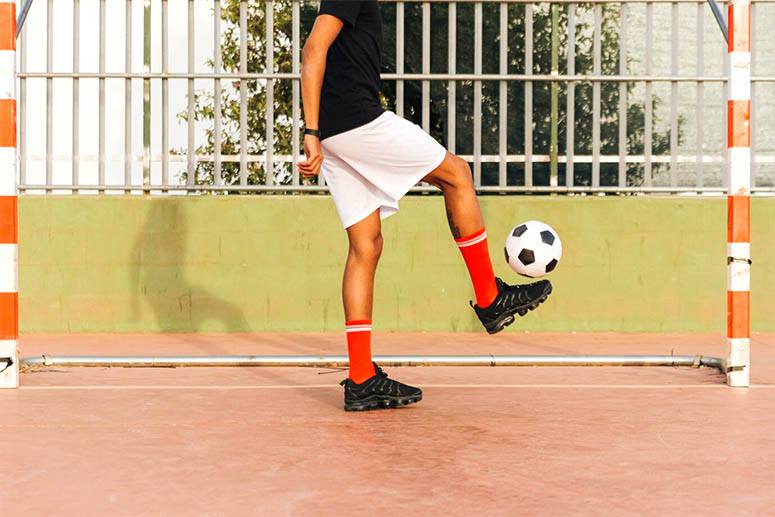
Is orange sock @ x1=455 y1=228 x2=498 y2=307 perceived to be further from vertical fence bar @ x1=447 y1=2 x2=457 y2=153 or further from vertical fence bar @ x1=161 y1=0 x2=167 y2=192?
vertical fence bar @ x1=161 y1=0 x2=167 y2=192

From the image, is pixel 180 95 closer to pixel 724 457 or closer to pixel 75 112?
pixel 75 112

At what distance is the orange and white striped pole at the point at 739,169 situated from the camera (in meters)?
5.17

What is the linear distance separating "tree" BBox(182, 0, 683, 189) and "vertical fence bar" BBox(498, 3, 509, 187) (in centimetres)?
6

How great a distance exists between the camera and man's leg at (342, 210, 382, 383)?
15.2 feet

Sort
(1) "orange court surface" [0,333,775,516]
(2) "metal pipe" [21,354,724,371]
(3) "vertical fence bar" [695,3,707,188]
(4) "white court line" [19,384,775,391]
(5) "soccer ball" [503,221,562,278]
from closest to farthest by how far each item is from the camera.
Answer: (1) "orange court surface" [0,333,775,516]
(5) "soccer ball" [503,221,562,278]
(4) "white court line" [19,384,775,391]
(2) "metal pipe" [21,354,724,371]
(3) "vertical fence bar" [695,3,707,188]

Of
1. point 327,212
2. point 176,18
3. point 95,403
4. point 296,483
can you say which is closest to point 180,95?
point 176,18

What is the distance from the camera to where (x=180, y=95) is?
8.31 meters

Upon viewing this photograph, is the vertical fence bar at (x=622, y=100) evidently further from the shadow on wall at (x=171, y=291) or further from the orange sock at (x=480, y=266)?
the orange sock at (x=480, y=266)

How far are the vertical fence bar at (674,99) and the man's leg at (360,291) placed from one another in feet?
14.0

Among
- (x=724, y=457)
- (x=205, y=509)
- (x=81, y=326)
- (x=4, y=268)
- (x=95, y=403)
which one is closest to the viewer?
(x=205, y=509)

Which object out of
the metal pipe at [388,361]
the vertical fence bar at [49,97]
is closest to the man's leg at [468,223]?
the metal pipe at [388,361]

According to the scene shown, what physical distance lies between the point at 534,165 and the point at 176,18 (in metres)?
2.77

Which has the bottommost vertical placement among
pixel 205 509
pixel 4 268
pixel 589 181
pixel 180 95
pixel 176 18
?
pixel 205 509

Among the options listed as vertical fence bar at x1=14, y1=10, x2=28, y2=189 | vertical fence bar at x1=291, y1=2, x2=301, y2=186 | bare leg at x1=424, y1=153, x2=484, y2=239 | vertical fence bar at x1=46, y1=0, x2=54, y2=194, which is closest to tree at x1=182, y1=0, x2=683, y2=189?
vertical fence bar at x1=291, y1=2, x2=301, y2=186
